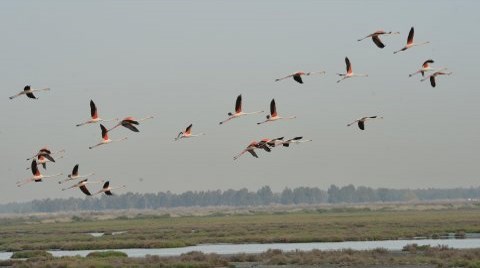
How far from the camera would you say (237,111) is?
22.9 meters

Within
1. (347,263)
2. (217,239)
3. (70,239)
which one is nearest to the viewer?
(347,263)

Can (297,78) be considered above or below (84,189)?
above

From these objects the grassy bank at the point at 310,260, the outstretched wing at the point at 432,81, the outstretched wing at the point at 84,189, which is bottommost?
the grassy bank at the point at 310,260

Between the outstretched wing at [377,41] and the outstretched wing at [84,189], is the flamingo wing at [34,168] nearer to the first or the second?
the outstretched wing at [84,189]

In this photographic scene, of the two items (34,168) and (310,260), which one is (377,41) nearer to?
(34,168)

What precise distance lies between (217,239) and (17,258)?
19.0 m

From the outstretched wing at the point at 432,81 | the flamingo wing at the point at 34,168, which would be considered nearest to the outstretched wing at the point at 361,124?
the outstretched wing at the point at 432,81

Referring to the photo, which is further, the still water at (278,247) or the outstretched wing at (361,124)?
the still water at (278,247)

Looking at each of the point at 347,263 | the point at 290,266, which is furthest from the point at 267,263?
the point at 347,263

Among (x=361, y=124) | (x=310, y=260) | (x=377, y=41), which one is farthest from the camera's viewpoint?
(x=310, y=260)

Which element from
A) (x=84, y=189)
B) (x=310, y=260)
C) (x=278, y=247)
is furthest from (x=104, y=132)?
(x=278, y=247)

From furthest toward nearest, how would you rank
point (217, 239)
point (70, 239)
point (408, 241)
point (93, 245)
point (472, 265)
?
point (70, 239) → point (217, 239) → point (93, 245) → point (408, 241) → point (472, 265)

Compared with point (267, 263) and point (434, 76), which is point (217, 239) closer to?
point (267, 263)

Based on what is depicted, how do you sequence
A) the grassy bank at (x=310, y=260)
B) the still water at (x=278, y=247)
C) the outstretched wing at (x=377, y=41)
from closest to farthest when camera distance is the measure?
the outstretched wing at (x=377, y=41)
the grassy bank at (x=310, y=260)
the still water at (x=278, y=247)
